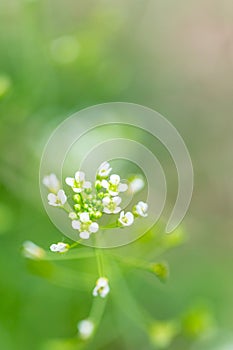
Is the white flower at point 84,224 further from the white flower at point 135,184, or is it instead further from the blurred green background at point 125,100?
the blurred green background at point 125,100

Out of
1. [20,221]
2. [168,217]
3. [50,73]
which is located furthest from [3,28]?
[168,217]

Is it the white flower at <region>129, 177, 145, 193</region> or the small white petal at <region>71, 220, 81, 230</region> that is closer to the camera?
the small white petal at <region>71, 220, 81, 230</region>

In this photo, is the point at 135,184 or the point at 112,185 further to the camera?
the point at 135,184

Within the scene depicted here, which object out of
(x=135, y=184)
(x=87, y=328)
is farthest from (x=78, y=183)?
(x=87, y=328)

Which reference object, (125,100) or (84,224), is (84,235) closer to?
(84,224)

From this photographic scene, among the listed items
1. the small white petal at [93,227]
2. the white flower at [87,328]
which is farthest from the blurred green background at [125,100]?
the small white petal at [93,227]

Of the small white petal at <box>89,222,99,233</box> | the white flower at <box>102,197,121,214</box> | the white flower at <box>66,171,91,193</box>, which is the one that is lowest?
the small white petal at <box>89,222,99,233</box>

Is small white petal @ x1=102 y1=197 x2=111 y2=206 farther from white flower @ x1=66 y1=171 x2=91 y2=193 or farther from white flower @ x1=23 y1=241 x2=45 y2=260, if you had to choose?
white flower @ x1=23 y1=241 x2=45 y2=260

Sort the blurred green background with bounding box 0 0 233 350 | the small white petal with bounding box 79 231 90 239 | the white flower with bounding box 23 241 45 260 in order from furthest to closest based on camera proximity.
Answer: the blurred green background with bounding box 0 0 233 350, the white flower with bounding box 23 241 45 260, the small white petal with bounding box 79 231 90 239

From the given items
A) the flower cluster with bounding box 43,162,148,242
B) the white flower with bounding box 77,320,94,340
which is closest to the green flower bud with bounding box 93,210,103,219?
the flower cluster with bounding box 43,162,148,242

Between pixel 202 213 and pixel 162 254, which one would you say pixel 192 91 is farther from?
pixel 162 254
